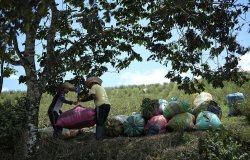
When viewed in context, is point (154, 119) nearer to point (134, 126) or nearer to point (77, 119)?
point (134, 126)

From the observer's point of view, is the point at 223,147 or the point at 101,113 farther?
the point at 101,113

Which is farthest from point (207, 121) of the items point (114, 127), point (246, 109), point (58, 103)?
point (58, 103)

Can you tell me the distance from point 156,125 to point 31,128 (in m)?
3.38

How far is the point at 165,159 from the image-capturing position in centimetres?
1167

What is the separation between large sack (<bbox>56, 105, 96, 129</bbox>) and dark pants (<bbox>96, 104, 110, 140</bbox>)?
17cm

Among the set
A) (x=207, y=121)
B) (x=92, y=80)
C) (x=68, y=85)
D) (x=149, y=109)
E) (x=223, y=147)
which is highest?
(x=92, y=80)

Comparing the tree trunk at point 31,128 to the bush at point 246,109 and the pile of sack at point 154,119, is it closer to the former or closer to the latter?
the pile of sack at point 154,119

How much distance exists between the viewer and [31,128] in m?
13.1

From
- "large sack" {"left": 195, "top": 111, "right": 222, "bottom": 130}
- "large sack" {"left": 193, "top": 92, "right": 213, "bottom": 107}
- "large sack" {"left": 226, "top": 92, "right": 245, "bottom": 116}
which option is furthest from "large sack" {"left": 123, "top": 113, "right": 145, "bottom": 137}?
"large sack" {"left": 226, "top": 92, "right": 245, "bottom": 116}

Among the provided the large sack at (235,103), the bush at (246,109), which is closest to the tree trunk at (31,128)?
the bush at (246,109)

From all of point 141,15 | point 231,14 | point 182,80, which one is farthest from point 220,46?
point 141,15

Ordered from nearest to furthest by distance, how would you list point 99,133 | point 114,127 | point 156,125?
point 99,133, point 156,125, point 114,127

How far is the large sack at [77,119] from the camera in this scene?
1334 centimetres

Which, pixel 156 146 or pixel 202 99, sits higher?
pixel 202 99
